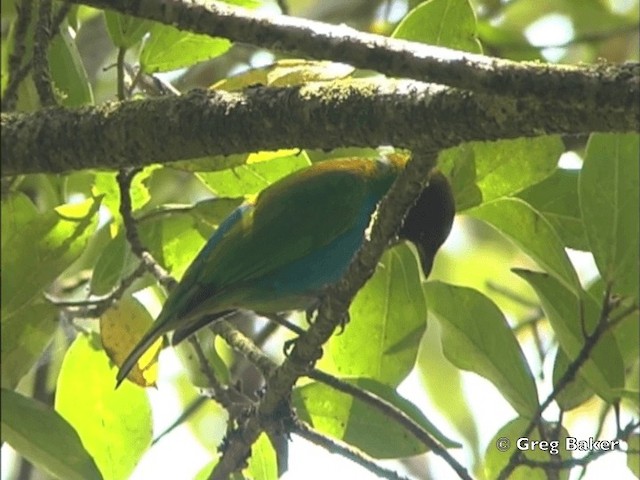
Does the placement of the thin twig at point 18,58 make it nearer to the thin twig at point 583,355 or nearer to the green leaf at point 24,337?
the green leaf at point 24,337

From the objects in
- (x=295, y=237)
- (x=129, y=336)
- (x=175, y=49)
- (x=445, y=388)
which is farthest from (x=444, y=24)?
(x=445, y=388)

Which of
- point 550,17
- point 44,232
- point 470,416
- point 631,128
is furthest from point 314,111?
point 550,17

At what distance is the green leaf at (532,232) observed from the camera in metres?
1.99

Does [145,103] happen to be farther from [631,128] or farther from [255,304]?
[255,304]

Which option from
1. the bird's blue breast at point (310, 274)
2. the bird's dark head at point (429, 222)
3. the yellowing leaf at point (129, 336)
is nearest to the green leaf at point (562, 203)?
the bird's dark head at point (429, 222)

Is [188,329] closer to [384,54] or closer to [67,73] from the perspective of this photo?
[67,73]

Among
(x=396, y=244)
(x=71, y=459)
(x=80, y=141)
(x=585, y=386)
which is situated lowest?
(x=71, y=459)

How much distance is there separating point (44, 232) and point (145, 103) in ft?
1.41

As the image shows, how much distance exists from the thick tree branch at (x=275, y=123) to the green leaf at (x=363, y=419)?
73 centimetres

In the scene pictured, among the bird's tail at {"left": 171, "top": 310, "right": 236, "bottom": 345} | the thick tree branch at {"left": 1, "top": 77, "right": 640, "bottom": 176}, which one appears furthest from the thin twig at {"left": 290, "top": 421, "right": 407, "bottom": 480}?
the thick tree branch at {"left": 1, "top": 77, "right": 640, "bottom": 176}

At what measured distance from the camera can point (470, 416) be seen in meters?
3.31

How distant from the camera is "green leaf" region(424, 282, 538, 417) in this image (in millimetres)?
2061

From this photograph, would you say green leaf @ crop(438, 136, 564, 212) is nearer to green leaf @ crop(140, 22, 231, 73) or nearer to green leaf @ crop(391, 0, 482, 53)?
green leaf @ crop(391, 0, 482, 53)

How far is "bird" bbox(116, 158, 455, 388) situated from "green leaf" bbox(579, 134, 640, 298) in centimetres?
43
